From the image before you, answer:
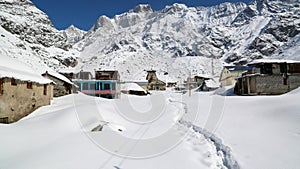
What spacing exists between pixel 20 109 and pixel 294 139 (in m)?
15.2

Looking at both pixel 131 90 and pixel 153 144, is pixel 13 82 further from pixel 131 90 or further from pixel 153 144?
pixel 131 90

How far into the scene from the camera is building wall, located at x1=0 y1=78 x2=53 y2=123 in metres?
12.6

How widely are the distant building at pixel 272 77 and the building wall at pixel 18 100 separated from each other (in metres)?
24.6

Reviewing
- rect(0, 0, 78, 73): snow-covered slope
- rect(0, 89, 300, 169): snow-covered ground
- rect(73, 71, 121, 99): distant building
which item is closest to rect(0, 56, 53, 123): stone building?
rect(0, 89, 300, 169): snow-covered ground

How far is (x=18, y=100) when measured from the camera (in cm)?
1402

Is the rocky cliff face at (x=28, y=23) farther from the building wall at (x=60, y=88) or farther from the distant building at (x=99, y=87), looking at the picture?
the building wall at (x=60, y=88)

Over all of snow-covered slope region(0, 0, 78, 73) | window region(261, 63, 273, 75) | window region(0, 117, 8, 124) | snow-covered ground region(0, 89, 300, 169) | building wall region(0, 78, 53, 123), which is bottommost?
snow-covered ground region(0, 89, 300, 169)

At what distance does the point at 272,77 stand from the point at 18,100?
27.6 meters

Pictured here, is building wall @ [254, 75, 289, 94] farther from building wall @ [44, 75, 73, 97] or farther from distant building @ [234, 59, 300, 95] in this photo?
building wall @ [44, 75, 73, 97]

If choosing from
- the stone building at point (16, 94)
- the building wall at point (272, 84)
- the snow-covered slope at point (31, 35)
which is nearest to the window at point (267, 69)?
the building wall at point (272, 84)

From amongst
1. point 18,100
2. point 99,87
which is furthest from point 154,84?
point 18,100

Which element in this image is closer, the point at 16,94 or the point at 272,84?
the point at 16,94

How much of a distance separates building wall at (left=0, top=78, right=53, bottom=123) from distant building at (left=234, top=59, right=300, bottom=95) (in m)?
24.6

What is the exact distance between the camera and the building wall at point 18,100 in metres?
12.6
